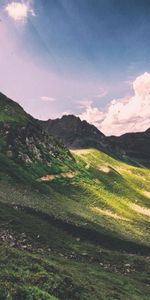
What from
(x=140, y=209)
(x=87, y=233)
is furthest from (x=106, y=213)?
(x=87, y=233)

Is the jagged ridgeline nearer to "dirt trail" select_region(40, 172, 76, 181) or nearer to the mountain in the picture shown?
the mountain

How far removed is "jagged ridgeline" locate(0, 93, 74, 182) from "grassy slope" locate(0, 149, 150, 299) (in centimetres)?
758

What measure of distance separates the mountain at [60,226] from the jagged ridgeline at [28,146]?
13.8 inches

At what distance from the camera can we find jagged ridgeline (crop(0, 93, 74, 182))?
5153 inches

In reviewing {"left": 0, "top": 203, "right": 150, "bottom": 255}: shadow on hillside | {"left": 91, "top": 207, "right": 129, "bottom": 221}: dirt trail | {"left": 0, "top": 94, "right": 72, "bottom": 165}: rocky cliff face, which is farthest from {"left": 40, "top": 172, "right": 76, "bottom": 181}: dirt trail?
{"left": 0, "top": 203, "right": 150, "bottom": 255}: shadow on hillside

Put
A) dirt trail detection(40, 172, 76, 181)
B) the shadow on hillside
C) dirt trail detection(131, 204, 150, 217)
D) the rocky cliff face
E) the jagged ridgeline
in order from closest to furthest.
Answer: the shadow on hillside, dirt trail detection(40, 172, 76, 181), the jagged ridgeline, the rocky cliff face, dirt trail detection(131, 204, 150, 217)

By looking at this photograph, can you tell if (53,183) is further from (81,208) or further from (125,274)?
(125,274)

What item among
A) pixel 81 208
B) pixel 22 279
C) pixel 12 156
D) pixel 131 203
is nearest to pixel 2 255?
pixel 22 279

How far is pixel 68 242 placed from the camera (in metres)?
65.9

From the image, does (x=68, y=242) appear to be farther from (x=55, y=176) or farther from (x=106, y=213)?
(x=55, y=176)

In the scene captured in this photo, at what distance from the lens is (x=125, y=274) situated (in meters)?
54.6

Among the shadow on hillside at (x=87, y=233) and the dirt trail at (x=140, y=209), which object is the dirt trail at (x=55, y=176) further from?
the shadow on hillside at (x=87, y=233)

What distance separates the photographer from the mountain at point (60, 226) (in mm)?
36359

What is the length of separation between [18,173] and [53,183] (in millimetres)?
17819
